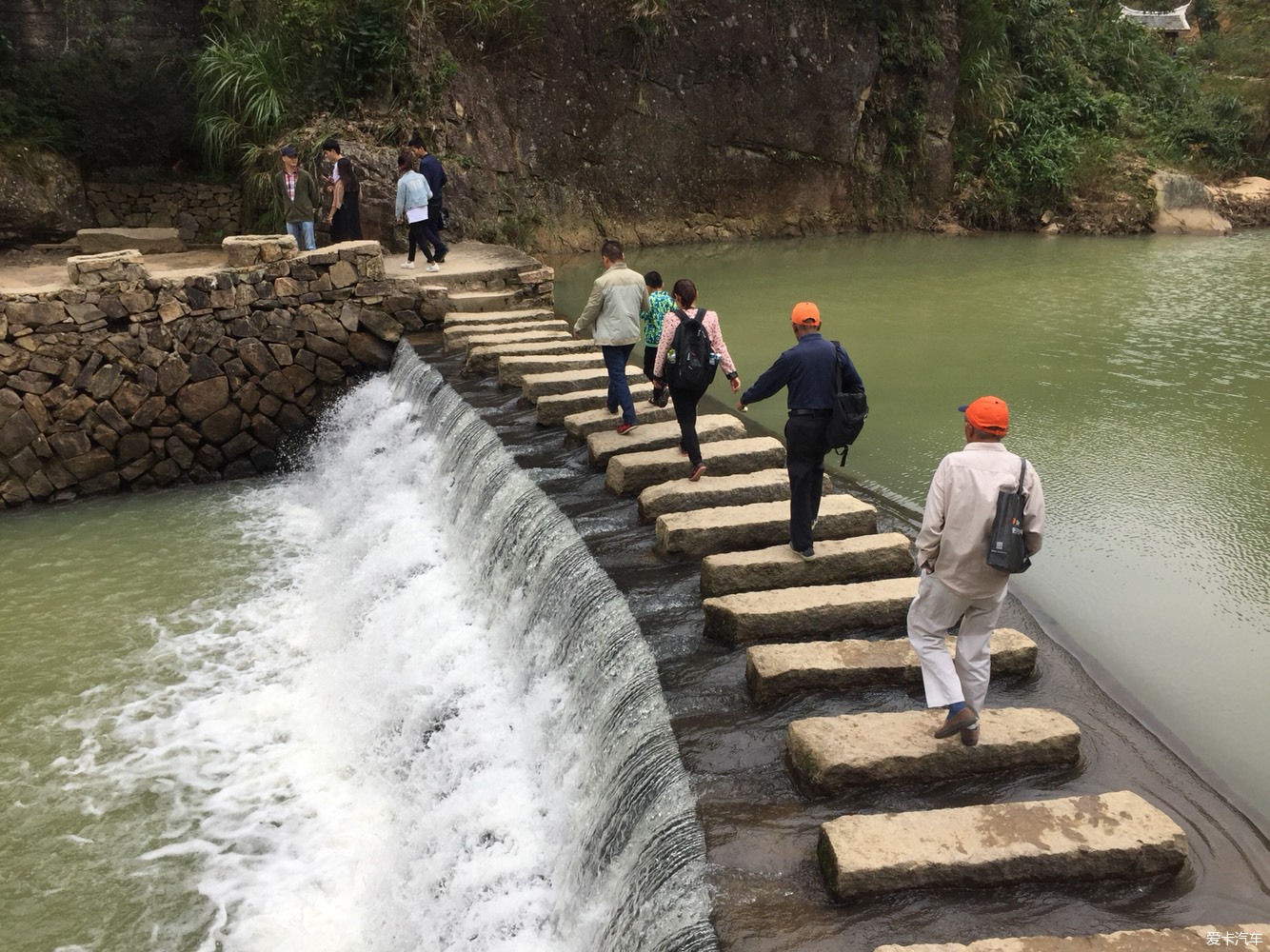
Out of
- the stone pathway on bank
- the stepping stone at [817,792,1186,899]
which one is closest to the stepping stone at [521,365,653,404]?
the stone pathway on bank

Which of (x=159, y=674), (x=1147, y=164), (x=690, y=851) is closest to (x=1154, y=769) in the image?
(x=690, y=851)

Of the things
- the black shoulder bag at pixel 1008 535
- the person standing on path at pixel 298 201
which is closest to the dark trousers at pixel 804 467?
the black shoulder bag at pixel 1008 535

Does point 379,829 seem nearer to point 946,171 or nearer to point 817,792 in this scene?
point 817,792

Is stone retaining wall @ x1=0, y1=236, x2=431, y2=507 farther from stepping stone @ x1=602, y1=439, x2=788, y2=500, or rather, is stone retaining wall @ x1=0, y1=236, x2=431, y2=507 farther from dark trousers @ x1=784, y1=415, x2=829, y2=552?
dark trousers @ x1=784, y1=415, x2=829, y2=552

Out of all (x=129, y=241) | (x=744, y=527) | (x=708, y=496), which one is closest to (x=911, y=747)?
(x=744, y=527)

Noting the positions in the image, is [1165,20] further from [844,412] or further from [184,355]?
[844,412]

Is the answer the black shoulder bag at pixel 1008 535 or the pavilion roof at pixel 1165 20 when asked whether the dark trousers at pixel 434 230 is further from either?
the pavilion roof at pixel 1165 20

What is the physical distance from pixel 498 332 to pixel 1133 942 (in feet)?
26.2

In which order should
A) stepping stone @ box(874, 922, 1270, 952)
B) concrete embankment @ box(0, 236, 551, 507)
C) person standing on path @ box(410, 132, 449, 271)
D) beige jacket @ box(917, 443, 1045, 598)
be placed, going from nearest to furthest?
stepping stone @ box(874, 922, 1270, 952) < beige jacket @ box(917, 443, 1045, 598) < concrete embankment @ box(0, 236, 551, 507) < person standing on path @ box(410, 132, 449, 271)

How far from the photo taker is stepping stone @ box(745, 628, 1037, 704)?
424 centimetres

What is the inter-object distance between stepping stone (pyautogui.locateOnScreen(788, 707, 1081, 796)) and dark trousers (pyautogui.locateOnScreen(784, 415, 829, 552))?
127cm

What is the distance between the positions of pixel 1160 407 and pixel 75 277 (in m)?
10.4

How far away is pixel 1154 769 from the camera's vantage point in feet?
13.0

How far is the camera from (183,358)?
989 cm
